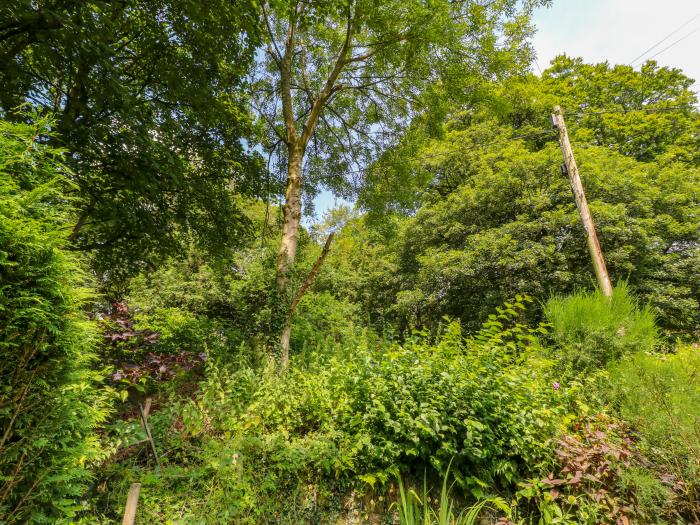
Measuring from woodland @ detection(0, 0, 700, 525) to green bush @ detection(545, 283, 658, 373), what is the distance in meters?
0.03

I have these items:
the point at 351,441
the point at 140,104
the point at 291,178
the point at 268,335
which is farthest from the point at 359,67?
the point at 351,441

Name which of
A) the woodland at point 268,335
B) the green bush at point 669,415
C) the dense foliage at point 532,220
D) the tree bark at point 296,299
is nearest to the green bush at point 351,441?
the woodland at point 268,335

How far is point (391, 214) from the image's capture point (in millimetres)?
7285

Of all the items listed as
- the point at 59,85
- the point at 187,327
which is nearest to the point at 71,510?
the point at 187,327

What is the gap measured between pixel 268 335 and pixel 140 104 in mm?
3436

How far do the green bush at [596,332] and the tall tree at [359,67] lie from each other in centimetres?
390

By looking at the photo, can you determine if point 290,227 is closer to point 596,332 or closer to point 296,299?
point 296,299

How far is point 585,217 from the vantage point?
6.10m

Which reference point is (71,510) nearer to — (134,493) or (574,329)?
(134,493)

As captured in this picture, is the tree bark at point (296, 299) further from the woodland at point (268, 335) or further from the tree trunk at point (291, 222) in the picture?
the tree trunk at point (291, 222)

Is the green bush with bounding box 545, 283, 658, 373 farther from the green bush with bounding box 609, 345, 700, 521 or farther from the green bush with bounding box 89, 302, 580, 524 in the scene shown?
the green bush with bounding box 89, 302, 580, 524

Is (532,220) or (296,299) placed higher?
(532,220)

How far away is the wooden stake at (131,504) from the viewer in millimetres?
1783

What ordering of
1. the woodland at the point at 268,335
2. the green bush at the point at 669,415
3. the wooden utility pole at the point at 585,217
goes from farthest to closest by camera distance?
the wooden utility pole at the point at 585,217, the green bush at the point at 669,415, the woodland at the point at 268,335
